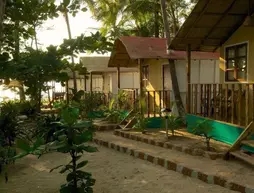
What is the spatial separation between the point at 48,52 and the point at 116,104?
39.1 feet

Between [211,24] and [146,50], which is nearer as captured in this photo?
[211,24]

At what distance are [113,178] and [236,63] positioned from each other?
5.22 metres

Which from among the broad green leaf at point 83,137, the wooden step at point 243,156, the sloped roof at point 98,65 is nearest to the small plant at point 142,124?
the wooden step at point 243,156

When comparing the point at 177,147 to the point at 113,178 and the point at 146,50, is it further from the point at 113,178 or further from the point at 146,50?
the point at 146,50

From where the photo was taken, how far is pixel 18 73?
2.05 metres

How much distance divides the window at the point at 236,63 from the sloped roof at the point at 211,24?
1.55ft

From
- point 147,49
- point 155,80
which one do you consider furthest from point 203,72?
point 147,49

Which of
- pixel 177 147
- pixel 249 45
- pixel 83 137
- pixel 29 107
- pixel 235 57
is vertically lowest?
pixel 177 147

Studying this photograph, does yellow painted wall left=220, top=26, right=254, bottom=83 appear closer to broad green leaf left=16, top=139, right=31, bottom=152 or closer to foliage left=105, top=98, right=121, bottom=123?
foliage left=105, top=98, right=121, bottom=123

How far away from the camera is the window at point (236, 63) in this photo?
9.05 metres

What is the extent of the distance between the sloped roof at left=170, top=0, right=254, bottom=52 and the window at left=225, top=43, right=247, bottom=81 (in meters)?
0.47

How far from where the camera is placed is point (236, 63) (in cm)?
938

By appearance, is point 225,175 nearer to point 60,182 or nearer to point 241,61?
point 60,182

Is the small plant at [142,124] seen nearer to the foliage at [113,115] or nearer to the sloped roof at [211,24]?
the sloped roof at [211,24]
